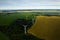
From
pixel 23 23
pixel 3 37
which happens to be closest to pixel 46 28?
Result: pixel 23 23

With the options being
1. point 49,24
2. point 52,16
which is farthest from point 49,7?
point 49,24

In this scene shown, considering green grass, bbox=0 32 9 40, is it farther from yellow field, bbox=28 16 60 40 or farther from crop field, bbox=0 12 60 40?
yellow field, bbox=28 16 60 40

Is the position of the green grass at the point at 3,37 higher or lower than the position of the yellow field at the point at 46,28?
lower

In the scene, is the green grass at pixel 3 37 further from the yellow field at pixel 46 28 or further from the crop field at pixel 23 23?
the yellow field at pixel 46 28

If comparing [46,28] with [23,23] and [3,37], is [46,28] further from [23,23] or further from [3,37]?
[3,37]

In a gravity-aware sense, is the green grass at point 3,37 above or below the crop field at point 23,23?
below

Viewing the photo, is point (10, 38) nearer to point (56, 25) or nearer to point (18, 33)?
point (18, 33)

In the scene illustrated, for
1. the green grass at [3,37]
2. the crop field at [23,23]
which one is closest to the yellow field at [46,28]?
the crop field at [23,23]
